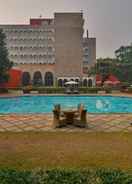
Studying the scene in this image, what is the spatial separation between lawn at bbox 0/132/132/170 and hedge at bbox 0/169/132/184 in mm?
1079

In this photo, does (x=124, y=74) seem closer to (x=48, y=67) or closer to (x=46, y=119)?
(x=48, y=67)

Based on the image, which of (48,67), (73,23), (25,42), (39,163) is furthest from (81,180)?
(25,42)

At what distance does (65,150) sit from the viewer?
20.0 ft

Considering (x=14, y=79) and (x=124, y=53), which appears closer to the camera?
(x=14, y=79)

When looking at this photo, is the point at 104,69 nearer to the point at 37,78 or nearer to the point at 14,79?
the point at 14,79

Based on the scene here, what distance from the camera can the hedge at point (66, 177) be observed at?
3.50m

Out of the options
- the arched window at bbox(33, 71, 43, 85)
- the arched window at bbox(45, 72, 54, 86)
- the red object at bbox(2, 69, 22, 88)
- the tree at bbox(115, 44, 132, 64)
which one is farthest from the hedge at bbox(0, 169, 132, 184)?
the arched window at bbox(45, 72, 54, 86)

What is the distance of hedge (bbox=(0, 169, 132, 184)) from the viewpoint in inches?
138

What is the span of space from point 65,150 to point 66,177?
2498mm

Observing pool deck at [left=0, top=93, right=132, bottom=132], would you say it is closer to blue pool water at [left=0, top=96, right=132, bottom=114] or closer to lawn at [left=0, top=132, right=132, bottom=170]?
lawn at [left=0, top=132, right=132, bottom=170]

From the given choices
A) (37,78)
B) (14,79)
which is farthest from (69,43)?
(14,79)

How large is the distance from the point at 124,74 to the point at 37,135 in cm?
3734

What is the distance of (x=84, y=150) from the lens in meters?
6.11

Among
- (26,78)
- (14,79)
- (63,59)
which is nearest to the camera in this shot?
(14,79)
